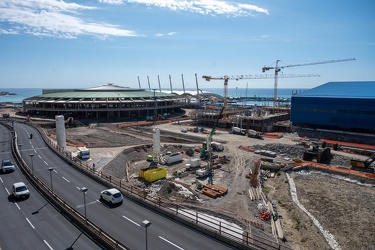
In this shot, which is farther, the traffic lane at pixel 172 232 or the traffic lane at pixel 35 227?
the traffic lane at pixel 35 227

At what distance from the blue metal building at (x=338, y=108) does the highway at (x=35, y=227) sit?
81.5m

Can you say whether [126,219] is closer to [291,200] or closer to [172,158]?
[291,200]

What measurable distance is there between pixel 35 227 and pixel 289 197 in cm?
3271

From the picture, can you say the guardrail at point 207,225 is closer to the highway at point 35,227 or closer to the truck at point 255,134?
the highway at point 35,227

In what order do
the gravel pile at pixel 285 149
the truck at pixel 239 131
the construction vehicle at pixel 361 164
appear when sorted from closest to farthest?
the construction vehicle at pixel 361 164 < the gravel pile at pixel 285 149 < the truck at pixel 239 131

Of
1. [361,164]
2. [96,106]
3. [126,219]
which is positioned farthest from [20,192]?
[96,106]

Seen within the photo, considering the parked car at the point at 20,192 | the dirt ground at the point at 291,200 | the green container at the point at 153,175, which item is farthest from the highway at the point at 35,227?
the green container at the point at 153,175

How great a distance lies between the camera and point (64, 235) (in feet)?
68.7

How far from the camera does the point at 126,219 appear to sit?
23.4 m

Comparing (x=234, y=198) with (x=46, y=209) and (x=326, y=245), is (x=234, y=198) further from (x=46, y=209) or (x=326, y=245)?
(x=46, y=209)

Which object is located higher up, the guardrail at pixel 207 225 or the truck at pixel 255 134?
the guardrail at pixel 207 225

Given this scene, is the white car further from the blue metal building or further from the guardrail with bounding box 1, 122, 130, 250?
the blue metal building

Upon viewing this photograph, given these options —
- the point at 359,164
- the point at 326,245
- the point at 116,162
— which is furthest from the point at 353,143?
the point at 116,162

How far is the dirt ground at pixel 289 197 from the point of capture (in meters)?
29.1
